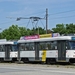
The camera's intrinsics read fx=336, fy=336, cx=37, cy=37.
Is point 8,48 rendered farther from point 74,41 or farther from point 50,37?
point 74,41

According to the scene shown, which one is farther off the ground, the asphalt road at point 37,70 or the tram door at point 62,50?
the tram door at point 62,50

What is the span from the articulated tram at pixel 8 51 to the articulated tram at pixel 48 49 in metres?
3.03

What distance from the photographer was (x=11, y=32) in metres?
109

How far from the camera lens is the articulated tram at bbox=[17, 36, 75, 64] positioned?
1367 inches

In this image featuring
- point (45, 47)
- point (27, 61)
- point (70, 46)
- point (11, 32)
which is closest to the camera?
point (70, 46)

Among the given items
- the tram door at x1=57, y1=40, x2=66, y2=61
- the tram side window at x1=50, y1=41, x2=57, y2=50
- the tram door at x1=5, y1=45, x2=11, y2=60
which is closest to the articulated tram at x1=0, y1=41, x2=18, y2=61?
the tram door at x1=5, y1=45, x2=11, y2=60

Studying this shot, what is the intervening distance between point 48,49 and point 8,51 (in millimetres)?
10193

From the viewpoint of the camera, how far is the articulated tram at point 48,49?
114ft

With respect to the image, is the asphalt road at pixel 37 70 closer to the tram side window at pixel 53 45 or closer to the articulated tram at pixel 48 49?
the articulated tram at pixel 48 49

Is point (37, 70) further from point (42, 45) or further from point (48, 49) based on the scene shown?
point (42, 45)

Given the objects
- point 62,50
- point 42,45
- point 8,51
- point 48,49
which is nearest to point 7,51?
point 8,51

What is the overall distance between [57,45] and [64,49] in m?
1.20

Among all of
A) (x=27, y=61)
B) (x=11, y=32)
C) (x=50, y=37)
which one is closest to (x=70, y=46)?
(x=50, y=37)

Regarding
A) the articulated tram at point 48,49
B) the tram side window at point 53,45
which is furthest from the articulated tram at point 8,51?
the tram side window at point 53,45
